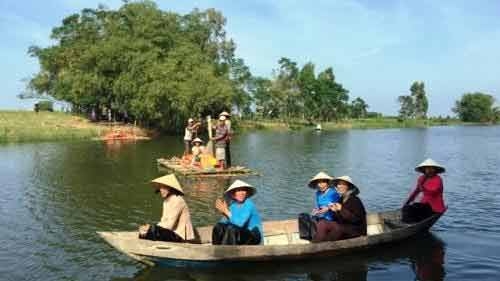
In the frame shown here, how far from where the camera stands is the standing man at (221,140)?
22.3 m

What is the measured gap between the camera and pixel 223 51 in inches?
2906

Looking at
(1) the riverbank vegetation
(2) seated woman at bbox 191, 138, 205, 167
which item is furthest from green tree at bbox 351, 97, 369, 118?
(2) seated woman at bbox 191, 138, 205, 167

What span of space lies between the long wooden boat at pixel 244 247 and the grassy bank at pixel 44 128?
3994 centimetres

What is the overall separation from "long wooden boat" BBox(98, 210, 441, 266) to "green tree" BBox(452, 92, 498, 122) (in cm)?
15898

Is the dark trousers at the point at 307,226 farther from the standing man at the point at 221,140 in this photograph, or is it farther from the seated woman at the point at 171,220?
the standing man at the point at 221,140

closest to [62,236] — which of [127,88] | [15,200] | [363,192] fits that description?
[15,200]

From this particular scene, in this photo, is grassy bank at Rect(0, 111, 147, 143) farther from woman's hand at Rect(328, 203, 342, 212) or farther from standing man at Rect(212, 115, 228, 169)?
woman's hand at Rect(328, 203, 342, 212)

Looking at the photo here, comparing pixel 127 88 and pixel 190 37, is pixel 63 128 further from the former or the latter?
pixel 190 37

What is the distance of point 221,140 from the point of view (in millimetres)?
22562

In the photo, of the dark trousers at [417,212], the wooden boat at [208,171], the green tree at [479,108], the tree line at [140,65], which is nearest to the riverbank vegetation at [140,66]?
the tree line at [140,65]

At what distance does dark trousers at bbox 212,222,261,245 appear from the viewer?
9969mm

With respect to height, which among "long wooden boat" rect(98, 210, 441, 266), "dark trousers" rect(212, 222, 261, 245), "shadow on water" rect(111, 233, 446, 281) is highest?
"dark trousers" rect(212, 222, 261, 245)

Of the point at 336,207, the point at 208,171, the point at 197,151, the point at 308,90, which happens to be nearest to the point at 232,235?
the point at 336,207

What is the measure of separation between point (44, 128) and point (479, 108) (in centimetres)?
13663
